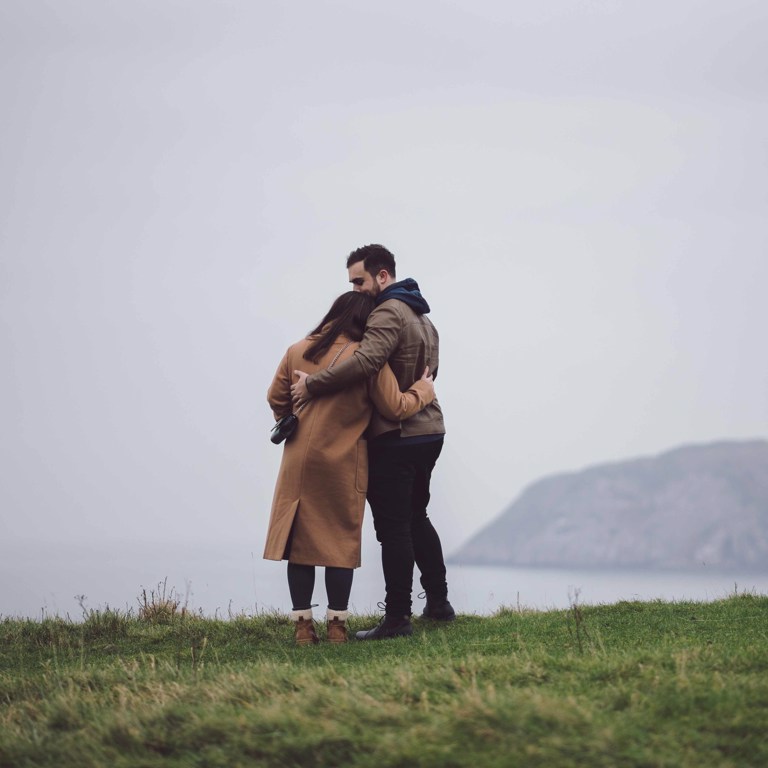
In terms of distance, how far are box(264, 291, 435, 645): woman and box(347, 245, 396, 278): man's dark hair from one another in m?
0.22

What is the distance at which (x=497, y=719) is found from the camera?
3.66m

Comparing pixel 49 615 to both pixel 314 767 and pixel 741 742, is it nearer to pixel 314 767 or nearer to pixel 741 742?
pixel 314 767

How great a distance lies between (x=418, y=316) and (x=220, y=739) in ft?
12.5

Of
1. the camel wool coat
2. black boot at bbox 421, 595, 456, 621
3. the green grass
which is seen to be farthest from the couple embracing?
black boot at bbox 421, 595, 456, 621

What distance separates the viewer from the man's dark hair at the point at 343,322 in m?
6.87

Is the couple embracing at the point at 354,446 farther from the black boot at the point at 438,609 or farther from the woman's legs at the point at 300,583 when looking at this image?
the black boot at the point at 438,609

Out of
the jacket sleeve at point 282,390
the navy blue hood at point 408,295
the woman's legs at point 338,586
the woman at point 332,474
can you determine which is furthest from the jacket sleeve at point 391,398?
the woman's legs at point 338,586

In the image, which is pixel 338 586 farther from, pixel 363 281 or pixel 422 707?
pixel 422 707

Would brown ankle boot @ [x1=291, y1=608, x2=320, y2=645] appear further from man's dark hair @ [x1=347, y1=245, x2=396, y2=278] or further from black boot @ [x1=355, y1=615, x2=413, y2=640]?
man's dark hair @ [x1=347, y1=245, x2=396, y2=278]

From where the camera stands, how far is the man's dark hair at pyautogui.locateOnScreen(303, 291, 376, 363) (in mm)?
6871

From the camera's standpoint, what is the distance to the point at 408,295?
6.98 metres

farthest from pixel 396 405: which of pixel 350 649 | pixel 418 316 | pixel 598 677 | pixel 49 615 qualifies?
pixel 49 615

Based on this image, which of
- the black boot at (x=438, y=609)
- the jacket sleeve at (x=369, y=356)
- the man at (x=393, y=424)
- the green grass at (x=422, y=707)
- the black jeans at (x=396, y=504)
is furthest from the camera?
the black boot at (x=438, y=609)

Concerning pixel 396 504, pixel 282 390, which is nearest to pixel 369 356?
pixel 282 390
